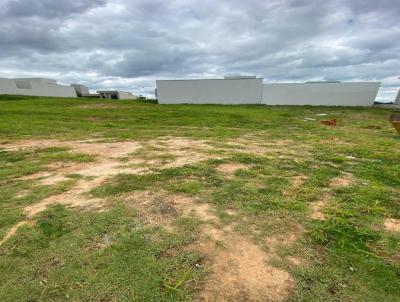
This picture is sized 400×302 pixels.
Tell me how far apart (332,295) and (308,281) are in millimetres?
157

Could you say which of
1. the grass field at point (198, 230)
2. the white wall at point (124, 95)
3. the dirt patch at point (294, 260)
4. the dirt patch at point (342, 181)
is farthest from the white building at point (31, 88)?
the dirt patch at point (294, 260)

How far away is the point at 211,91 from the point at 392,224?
22414 mm

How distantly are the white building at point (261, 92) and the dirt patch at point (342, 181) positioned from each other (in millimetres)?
20673

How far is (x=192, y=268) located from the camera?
6.11 ft

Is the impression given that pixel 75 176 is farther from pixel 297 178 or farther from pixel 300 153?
pixel 300 153

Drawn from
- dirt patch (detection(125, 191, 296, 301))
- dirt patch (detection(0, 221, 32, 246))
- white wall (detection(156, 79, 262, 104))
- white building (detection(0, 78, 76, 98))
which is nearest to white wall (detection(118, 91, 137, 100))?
white building (detection(0, 78, 76, 98))

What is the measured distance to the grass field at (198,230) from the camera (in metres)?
1.71

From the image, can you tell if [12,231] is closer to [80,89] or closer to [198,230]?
[198,230]

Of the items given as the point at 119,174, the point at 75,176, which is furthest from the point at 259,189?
the point at 75,176

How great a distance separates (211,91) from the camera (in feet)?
78.9

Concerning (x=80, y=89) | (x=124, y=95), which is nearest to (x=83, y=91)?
(x=80, y=89)

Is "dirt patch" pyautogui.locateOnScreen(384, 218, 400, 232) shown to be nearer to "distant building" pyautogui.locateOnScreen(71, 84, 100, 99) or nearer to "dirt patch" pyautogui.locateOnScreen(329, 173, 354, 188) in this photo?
"dirt patch" pyautogui.locateOnScreen(329, 173, 354, 188)

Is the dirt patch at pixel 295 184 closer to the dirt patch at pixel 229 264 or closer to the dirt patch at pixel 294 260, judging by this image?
the dirt patch at pixel 229 264

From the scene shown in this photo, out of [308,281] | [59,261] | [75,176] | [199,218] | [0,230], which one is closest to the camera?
[308,281]
